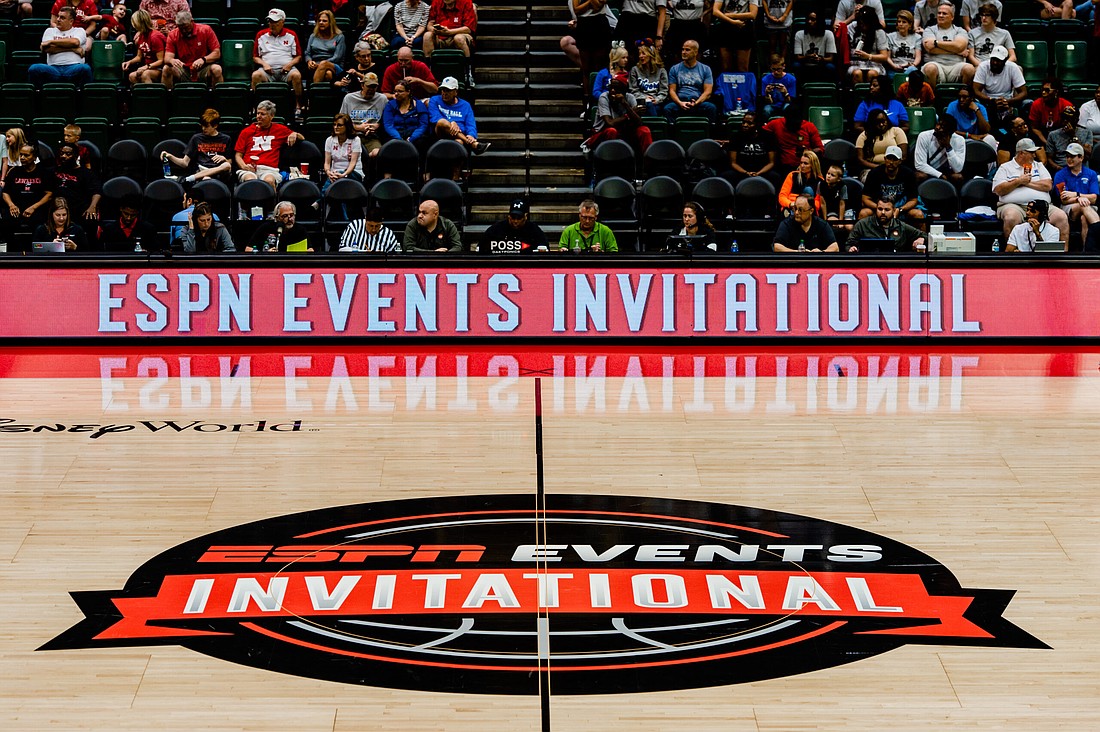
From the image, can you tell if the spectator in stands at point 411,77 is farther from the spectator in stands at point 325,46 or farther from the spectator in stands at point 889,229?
the spectator in stands at point 889,229

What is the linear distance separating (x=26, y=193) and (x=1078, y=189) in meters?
11.3

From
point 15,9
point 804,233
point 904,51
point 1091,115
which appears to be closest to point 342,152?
point 804,233

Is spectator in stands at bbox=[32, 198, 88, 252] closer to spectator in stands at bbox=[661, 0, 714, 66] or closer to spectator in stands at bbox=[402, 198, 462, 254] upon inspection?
spectator in stands at bbox=[402, 198, 462, 254]

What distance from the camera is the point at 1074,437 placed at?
10.6 m

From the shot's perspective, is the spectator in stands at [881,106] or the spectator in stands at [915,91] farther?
the spectator in stands at [915,91]

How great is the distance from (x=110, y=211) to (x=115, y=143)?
1.01m

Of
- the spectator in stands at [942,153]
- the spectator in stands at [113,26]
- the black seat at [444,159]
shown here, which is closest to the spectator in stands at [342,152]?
the black seat at [444,159]


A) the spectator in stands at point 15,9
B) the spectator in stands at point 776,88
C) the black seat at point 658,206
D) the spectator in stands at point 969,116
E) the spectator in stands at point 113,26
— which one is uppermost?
the spectator in stands at point 15,9

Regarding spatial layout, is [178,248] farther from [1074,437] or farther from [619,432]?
[1074,437]

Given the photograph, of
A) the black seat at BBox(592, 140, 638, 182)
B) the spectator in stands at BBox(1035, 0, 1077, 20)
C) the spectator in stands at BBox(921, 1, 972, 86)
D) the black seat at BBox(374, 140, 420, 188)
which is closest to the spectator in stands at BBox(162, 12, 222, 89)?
the black seat at BBox(374, 140, 420, 188)

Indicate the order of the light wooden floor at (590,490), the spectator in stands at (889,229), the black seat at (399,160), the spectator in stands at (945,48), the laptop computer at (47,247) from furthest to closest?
the spectator in stands at (945,48), the black seat at (399,160), the spectator in stands at (889,229), the laptop computer at (47,247), the light wooden floor at (590,490)

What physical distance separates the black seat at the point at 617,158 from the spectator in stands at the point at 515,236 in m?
1.81

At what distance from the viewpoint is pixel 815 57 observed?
693 inches

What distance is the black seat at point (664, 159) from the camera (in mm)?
15891
